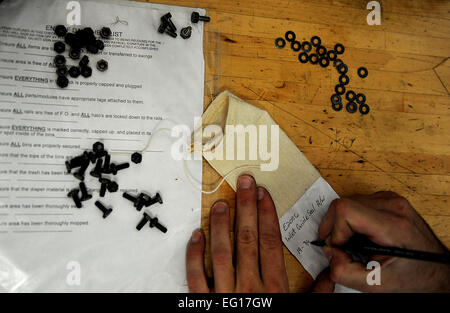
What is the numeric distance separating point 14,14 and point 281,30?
0.72 metres

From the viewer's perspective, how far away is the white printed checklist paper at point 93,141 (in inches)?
30.3

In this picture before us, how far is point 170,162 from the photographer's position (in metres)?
0.83

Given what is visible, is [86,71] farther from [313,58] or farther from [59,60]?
[313,58]

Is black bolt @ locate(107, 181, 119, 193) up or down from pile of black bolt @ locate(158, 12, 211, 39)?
down

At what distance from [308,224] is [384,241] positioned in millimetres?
197

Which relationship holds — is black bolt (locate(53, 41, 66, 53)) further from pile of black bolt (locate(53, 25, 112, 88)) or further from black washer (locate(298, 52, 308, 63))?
black washer (locate(298, 52, 308, 63))

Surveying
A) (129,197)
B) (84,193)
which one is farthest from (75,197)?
(129,197)

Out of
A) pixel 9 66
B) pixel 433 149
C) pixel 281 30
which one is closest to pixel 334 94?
pixel 281 30

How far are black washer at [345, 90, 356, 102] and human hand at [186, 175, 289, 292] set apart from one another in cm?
37

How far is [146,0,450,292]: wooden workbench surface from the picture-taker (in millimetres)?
875

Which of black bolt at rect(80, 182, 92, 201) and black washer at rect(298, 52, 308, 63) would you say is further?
black washer at rect(298, 52, 308, 63)

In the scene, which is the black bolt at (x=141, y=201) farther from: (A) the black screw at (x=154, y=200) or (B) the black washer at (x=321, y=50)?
(B) the black washer at (x=321, y=50)

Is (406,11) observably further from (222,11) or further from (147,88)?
(147,88)

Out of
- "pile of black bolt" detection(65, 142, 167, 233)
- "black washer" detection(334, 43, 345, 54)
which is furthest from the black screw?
"black washer" detection(334, 43, 345, 54)
